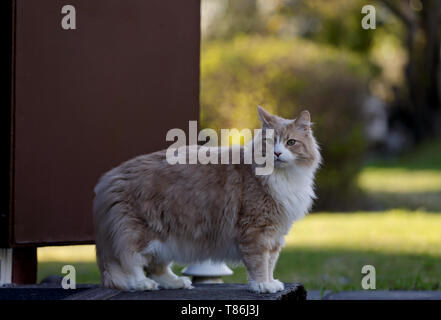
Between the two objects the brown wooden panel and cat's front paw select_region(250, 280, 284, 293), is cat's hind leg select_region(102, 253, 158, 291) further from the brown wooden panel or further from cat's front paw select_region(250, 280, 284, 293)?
the brown wooden panel

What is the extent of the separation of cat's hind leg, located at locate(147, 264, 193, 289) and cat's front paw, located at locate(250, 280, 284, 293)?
0.53 metres

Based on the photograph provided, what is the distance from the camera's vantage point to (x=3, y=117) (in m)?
4.88

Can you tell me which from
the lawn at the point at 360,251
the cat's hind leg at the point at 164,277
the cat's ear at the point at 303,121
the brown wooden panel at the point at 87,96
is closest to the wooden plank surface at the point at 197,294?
the cat's hind leg at the point at 164,277

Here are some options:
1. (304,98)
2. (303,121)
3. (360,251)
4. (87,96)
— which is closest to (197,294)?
(303,121)

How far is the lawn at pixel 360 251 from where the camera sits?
6.27 m

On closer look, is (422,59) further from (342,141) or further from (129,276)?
(129,276)

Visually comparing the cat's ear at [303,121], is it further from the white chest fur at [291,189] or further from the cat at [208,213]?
the white chest fur at [291,189]

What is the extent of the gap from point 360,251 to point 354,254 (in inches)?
9.1

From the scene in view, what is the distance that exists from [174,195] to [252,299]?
29.3 inches

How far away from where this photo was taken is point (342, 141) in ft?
40.1

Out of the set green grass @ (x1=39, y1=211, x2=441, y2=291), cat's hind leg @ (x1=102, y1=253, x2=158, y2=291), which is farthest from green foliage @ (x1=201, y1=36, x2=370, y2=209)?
cat's hind leg @ (x1=102, y1=253, x2=158, y2=291)

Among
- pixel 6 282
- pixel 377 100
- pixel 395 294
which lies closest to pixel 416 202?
pixel 395 294

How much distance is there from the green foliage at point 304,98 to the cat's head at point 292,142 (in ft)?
25.4
